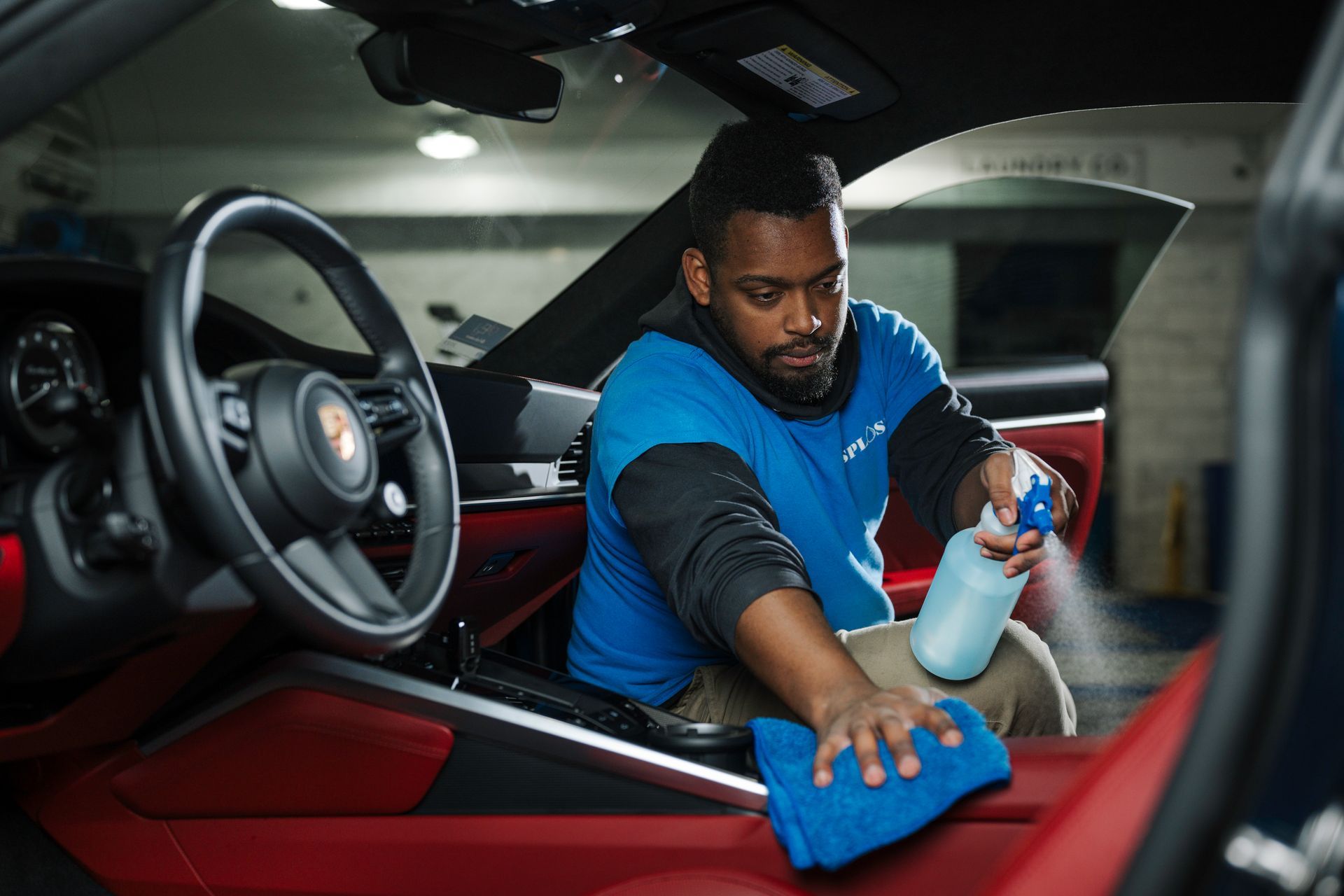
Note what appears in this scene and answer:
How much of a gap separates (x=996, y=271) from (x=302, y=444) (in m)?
6.90

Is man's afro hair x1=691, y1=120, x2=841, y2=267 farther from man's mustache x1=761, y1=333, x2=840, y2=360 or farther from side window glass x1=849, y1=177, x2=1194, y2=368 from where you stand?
side window glass x1=849, y1=177, x2=1194, y2=368

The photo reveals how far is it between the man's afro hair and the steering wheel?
1.94 ft

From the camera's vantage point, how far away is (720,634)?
1.18 metres

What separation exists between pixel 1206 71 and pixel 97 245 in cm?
156

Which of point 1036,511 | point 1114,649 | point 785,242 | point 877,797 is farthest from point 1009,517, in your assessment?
point 1114,649

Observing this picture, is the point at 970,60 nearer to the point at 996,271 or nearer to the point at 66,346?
the point at 66,346

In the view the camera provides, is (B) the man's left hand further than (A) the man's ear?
No

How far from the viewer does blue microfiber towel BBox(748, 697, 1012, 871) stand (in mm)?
875

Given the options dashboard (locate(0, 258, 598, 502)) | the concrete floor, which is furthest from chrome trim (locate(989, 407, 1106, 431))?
dashboard (locate(0, 258, 598, 502))

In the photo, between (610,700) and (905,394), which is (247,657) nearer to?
(610,700)

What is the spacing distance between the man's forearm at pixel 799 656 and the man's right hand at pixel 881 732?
38 millimetres

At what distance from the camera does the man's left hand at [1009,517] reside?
1305 mm

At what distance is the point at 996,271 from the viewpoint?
23.7ft

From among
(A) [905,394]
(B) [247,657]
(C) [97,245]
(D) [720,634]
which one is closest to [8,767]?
(B) [247,657]
